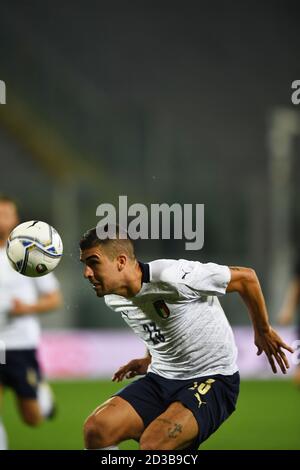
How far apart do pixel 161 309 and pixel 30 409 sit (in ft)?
9.52

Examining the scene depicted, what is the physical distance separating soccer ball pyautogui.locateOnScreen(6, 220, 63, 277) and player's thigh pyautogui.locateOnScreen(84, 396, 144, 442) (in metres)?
0.83

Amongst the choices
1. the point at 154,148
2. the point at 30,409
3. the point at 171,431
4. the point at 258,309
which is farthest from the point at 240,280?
the point at 154,148

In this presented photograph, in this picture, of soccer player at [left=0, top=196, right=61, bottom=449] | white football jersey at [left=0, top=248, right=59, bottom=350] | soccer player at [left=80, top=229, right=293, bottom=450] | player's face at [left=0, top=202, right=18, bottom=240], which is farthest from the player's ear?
white football jersey at [left=0, top=248, right=59, bottom=350]

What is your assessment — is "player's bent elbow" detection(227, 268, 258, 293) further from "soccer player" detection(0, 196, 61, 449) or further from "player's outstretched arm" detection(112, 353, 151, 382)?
"soccer player" detection(0, 196, 61, 449)

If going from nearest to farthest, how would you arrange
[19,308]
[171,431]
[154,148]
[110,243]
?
[171,431], [110,243], [19,308], [154,148]

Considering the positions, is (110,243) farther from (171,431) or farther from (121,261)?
(171,431)

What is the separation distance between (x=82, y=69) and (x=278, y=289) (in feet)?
35.2

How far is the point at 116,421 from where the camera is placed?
181 inches

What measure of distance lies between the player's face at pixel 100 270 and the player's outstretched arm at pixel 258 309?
65cm

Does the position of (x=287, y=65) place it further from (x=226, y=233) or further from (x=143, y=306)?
(x=143, y=306)

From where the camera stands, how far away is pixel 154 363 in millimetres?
4969

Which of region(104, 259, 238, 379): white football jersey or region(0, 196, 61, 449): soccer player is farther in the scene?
region(0, 196, 61, 449): soccer player

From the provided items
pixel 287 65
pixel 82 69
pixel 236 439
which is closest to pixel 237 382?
pixel 236 439

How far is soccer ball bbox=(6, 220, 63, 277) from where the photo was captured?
466 cm
